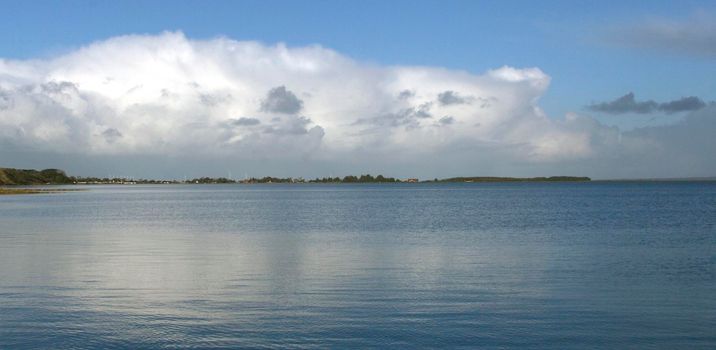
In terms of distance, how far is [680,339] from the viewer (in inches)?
573

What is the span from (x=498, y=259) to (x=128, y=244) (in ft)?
65.5

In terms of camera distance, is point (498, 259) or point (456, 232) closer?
point (498, 259)

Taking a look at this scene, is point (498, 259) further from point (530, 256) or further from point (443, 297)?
point (443, 297)

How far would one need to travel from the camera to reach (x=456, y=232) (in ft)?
145

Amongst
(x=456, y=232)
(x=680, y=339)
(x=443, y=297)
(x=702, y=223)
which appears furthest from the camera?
(x=702, y=223)

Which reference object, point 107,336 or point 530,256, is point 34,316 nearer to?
point 107,336

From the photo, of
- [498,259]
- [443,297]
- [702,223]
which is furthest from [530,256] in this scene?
[702,223]

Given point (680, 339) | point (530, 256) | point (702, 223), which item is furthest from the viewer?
point (702, 223)

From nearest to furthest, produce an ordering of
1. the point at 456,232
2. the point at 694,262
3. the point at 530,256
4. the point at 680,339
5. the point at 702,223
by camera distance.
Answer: the point at 680,339, the point at 694,262, the point at 530,256, the point at 456,232, the point at 702,223

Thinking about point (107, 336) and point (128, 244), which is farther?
point (128, 244)

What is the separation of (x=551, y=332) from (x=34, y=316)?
12.6 meters

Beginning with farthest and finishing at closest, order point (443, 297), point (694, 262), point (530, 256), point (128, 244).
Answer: point (128, 244) < point (530, 256) < point (694, 262) < point (443, 297)

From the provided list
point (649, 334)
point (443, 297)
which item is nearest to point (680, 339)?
point (649, 334)

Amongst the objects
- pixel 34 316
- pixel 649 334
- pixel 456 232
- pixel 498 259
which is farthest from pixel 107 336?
pixel 456 232
